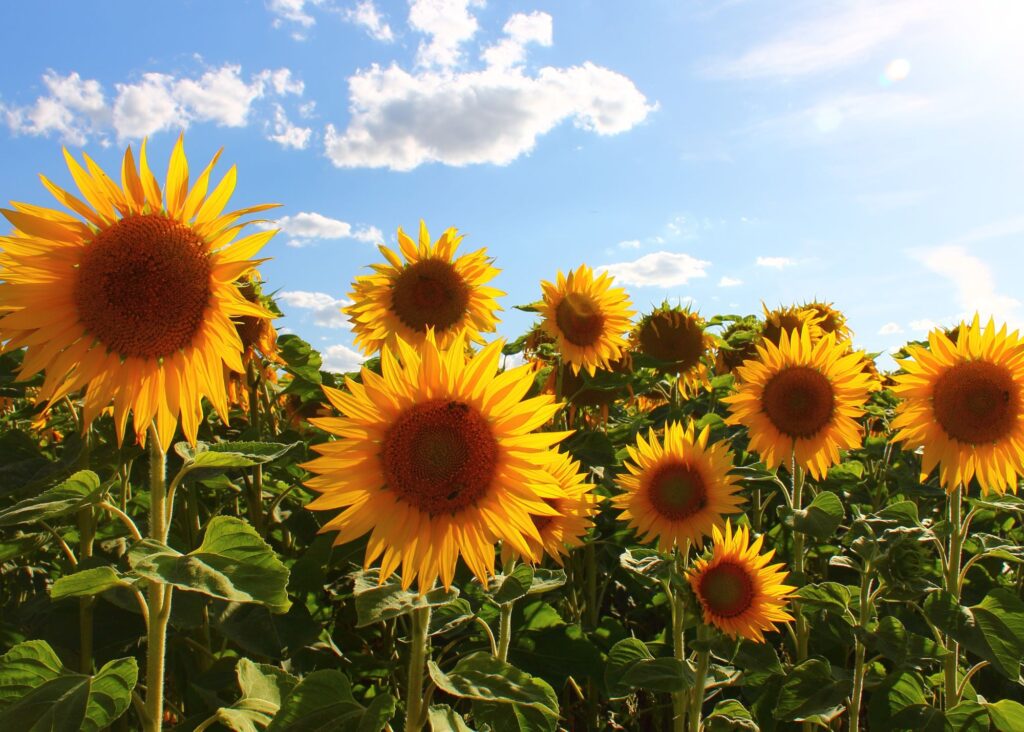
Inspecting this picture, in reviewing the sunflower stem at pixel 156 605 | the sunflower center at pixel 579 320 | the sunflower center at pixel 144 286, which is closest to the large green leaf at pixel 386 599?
the sunflower stem at pixel 156 605

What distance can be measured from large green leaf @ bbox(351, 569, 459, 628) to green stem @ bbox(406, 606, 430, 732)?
6 cm

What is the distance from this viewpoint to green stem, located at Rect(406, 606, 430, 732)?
2053mm

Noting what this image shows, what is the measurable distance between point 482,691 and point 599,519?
2593 millimetres

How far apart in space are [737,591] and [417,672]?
1328 millimetres

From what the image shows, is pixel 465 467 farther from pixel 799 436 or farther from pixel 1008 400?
pixel 1008 400

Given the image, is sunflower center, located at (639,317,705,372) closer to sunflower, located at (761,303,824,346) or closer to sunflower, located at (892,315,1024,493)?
sunflower, located at (761,303,824,346)

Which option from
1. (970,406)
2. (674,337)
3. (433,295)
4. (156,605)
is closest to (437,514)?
(156,605)

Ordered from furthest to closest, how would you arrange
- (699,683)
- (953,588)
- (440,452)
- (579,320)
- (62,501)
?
(579,320)
(953,588)
(699,683)
(440,452)
(62,501)

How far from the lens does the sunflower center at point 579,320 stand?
4668 mm

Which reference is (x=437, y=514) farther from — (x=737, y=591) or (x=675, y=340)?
(x=675, y=340)

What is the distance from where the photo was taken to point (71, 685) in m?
1.79

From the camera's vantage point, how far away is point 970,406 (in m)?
3.48

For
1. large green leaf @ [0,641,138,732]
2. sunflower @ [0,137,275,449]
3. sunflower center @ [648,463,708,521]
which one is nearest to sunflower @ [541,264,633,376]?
sunflower center @ [648,463,708,521]

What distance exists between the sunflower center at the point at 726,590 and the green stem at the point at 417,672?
120 centimetres
